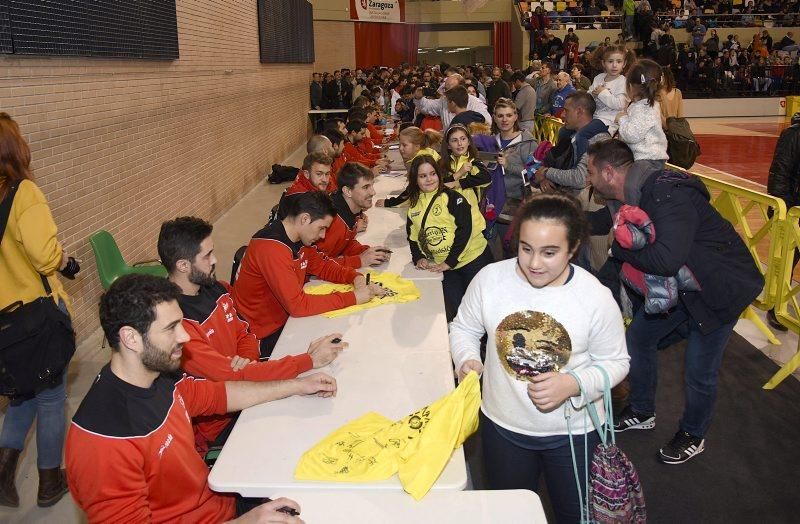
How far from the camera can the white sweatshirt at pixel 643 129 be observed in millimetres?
5059

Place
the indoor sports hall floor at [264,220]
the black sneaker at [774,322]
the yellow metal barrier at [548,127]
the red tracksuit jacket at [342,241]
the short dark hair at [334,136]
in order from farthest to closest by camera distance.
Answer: the yellow metal barrier at [548,127] < the short dark hair at [334,136] < the black sneaker at [774,322] < the red tracksuit jacket at [342,241] < the indoor sports hall floor at [264,220]

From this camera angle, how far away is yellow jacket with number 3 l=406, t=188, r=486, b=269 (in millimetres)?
4547

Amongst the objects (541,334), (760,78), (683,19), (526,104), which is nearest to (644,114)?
(541,334)

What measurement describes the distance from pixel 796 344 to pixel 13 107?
6.14m

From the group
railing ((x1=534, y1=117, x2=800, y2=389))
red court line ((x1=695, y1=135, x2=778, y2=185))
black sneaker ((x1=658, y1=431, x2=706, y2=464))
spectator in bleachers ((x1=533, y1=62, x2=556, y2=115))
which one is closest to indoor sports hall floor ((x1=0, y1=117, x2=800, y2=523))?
red court line ((x1=695, y1=135, x2=778, y2=185))

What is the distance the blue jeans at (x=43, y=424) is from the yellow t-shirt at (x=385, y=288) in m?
1.45

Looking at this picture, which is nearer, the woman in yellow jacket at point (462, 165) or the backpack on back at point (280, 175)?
the woman in yellow jacket at point (462, 165)

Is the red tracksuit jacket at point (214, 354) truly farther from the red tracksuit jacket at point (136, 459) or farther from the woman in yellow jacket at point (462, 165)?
the woman in yellow jacket at point (462, 165)

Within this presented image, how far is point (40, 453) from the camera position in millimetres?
3566

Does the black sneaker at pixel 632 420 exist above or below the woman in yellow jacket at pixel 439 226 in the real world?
below

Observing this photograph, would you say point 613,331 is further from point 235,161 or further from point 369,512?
point 235,161

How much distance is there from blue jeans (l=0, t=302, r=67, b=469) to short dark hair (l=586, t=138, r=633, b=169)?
303 centimetres

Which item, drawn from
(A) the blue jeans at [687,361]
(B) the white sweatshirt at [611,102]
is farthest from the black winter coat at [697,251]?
(B) the white sweatshirt at [611,102]

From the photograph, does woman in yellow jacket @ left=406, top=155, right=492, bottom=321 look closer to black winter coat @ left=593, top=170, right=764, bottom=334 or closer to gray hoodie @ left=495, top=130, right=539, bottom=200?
black winter coat @ left=593, top=170, right=764, bottom=334
